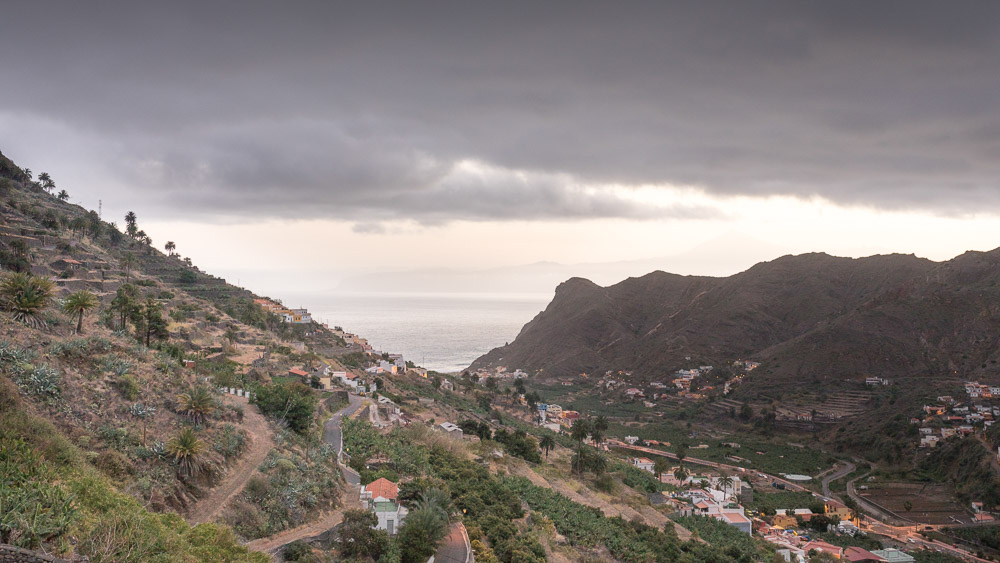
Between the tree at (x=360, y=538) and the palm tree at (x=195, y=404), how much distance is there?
572cm

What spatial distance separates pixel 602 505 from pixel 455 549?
1782cm

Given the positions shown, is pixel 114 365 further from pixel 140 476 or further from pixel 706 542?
pixel 706 542

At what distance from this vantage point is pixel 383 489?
1900cm

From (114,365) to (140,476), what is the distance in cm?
479

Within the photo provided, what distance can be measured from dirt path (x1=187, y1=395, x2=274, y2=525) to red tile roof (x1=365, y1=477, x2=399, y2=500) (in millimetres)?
3762

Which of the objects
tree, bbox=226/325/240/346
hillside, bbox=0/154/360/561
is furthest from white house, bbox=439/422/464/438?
tree, bbox=226/325/240/346

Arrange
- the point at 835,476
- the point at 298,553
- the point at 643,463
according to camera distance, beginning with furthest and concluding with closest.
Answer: the point at 835,476, the point at 643,463, the point at 298,553

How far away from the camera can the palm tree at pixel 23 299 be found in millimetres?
16016

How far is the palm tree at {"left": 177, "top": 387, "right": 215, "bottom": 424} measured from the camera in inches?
663

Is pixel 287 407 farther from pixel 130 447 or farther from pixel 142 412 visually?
pixel 130 447

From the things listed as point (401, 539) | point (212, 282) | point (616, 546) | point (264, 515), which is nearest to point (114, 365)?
point (264, 515)

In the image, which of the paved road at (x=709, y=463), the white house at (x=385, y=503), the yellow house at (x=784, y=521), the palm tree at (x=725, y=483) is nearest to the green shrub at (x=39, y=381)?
the white house at (x=385, y=503)

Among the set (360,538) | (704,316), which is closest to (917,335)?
(704,316)

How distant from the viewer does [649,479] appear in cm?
4375
